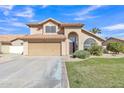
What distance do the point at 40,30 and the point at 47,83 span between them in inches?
980

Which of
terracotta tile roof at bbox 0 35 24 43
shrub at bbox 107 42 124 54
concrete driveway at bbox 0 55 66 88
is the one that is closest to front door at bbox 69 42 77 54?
shrub at bbox 107 42 124 54

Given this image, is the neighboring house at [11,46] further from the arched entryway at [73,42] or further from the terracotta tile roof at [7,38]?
the arched entryway at [73,42]

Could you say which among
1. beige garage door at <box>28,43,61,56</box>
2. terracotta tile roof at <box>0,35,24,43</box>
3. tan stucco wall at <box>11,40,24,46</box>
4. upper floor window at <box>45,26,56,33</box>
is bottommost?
beige garage door at <box>28,43,61,56</box>

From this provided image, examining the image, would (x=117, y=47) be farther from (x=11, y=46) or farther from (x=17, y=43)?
(x=11, y=46)

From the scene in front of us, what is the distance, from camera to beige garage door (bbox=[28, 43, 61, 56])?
29.1 m

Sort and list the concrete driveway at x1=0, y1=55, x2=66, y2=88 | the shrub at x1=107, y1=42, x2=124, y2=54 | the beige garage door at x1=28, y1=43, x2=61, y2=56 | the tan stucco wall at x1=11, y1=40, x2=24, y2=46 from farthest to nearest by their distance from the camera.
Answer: the tan stucco wall at x1=11, y1=40, x2=24, y2=46
the shrub at x1=107, y1=42, x2=124, y2=54
the beige garage door at x1=28, y1=43, x2=61, y2=56
the concrete driveway at x1=0, y1=55, x2=66, y2=88

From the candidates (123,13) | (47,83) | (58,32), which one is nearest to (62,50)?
(58,32)

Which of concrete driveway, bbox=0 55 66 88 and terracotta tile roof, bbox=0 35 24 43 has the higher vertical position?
terracotta tile roof, bbox=0 35 24 43

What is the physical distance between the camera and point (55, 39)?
2922 centimetres

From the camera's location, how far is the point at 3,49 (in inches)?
1626

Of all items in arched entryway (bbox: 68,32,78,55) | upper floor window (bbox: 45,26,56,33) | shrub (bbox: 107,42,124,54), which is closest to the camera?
shrub (bbox: 107,42,124,54)

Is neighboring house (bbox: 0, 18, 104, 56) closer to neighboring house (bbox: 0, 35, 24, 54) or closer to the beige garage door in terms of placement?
the beige garage door
